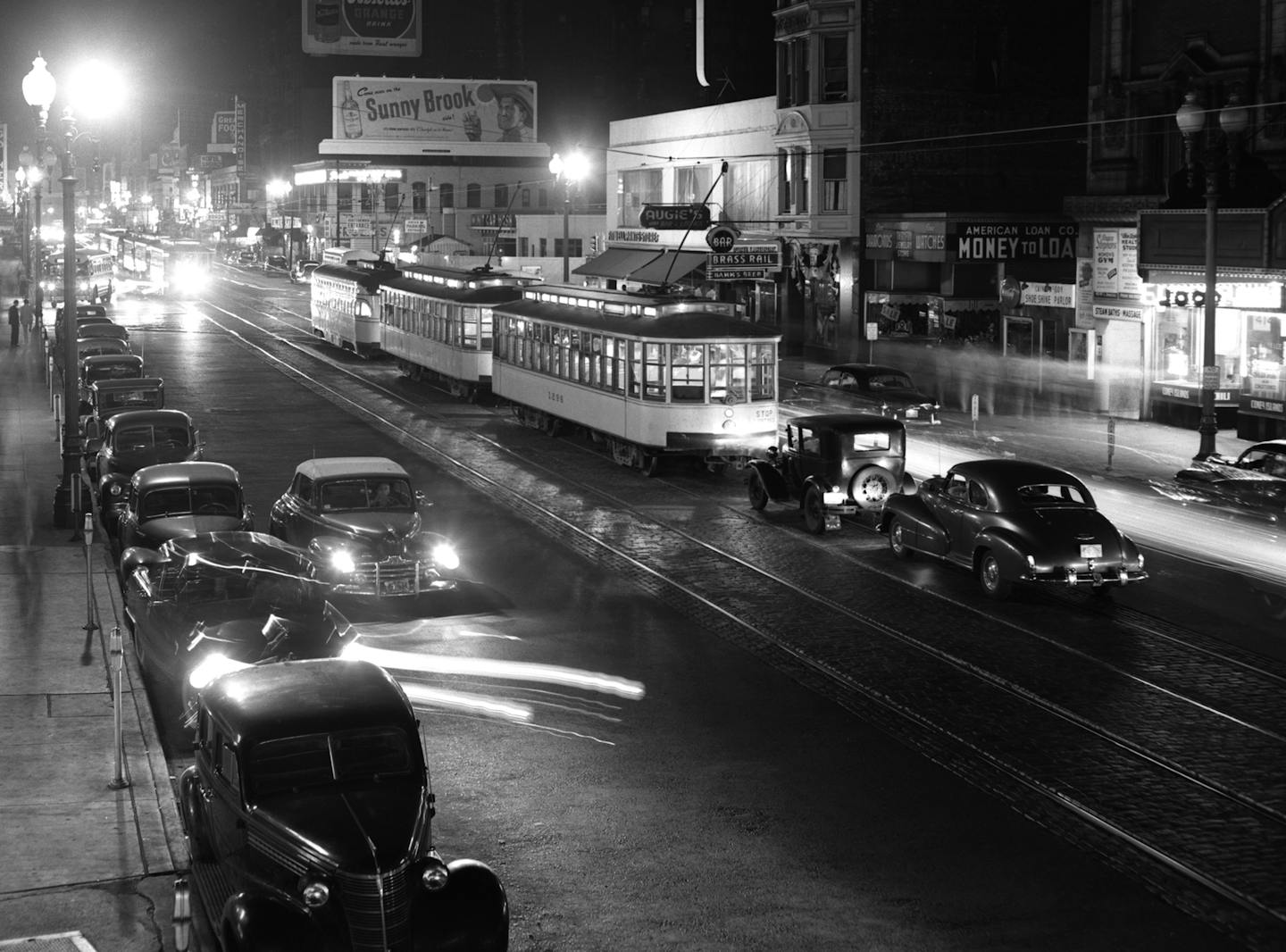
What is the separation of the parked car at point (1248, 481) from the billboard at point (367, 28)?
12296 cm

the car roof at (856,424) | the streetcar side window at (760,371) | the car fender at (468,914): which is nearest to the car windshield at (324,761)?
the car fender at (468,914)

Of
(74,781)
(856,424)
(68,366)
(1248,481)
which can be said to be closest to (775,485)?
(856,424)

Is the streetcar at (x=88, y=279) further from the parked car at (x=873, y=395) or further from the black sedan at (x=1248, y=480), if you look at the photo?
the black sedan at (x=1248, y=480)

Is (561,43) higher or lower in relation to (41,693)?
higher

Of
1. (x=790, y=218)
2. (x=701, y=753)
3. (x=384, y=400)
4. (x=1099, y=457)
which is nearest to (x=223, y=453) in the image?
(x=384, y=400)

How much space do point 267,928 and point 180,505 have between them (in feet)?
44.3

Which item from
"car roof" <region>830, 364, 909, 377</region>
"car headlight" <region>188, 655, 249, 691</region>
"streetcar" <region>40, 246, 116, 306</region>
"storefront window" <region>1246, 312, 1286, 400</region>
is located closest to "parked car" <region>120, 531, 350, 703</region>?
"car headlight" <region>188, 655, 249, 691</region>

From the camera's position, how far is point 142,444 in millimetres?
27891

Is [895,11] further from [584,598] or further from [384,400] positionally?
[584,598]

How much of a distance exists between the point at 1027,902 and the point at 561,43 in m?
144

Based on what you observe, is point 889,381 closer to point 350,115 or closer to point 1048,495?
point 1048,495

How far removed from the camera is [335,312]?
197 feet

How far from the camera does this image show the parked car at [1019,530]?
1995 cm

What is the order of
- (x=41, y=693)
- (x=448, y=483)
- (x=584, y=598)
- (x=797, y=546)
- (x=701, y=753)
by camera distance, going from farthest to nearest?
1. (x=448, y=483)
2. (x=797, y=546)
3. (x=584, y=598)
4. (x=41, y=693)
5. (x=701, y=753)
